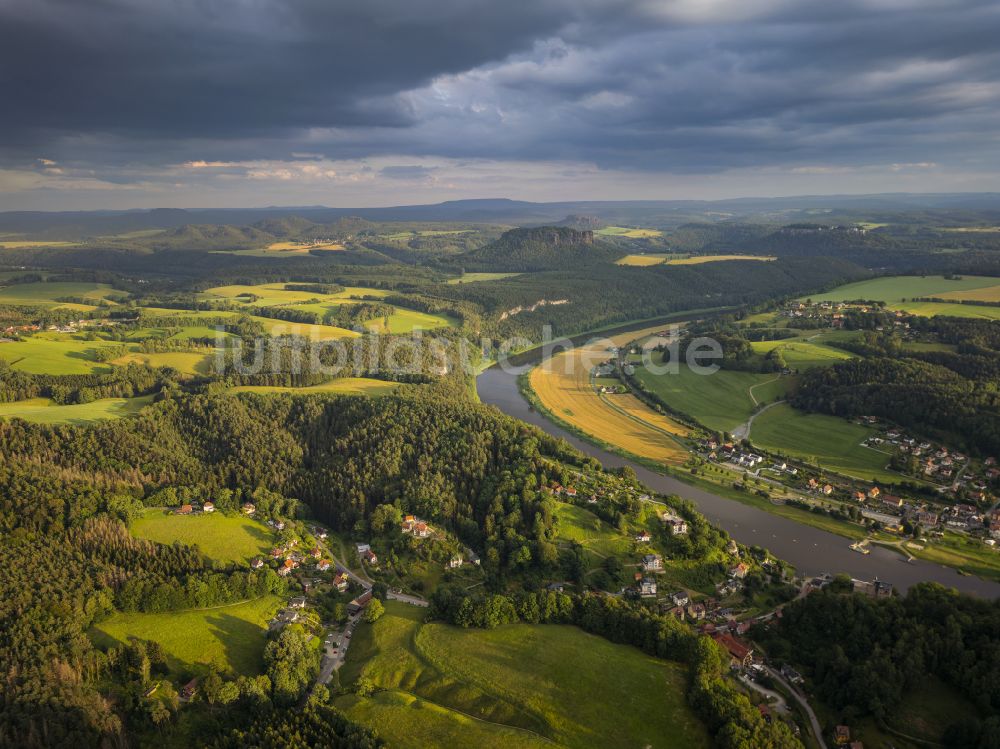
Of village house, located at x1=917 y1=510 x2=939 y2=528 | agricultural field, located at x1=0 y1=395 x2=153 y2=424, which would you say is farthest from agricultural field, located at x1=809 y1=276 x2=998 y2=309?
agricultural field, located at x1=0 y1=395 x2=153 y2=424

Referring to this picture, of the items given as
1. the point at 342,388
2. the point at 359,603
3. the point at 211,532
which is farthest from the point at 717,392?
the point at 211,532

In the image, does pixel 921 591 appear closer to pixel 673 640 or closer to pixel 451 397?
pixel 673 640

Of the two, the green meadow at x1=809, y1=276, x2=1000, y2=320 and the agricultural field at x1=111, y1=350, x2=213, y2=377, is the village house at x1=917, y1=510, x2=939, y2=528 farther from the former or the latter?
the agricultural field at x1=111, y1=350, x2=213, y2=377

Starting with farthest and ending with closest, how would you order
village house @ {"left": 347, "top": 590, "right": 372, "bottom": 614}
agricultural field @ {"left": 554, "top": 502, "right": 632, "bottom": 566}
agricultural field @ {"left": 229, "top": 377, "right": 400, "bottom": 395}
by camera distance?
agricultural field @ {"left": 229, "top": 377, "right": 400, "bottom": 395}, agricultural field @ {"left": 554, "top": 502, "right": 632, "bottom": 566}, village house @ {"left": 347, "top": 590, "right": 372, "bottom": 614}

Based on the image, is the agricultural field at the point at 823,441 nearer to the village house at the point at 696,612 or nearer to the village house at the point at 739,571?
the village house at the point at 739,571

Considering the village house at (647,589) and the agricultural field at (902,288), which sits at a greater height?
the agricultural field at (902,288)

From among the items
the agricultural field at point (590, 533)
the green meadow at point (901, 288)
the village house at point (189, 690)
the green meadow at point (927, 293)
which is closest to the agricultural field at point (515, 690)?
the village house at point (189, 690)
